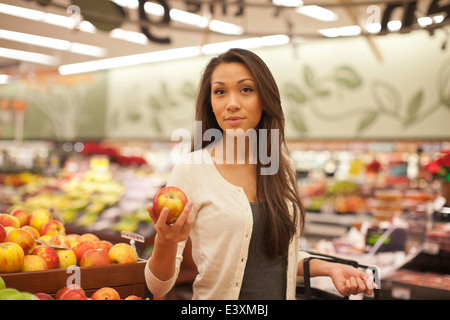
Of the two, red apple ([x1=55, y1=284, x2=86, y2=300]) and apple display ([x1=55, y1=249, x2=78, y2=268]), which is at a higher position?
apple display ([x1=55, y1=249, x2=78, y2=268])

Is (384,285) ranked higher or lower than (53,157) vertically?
lower

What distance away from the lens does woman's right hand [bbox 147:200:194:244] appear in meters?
1.26

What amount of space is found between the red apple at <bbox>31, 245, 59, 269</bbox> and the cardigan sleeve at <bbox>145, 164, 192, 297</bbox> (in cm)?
33

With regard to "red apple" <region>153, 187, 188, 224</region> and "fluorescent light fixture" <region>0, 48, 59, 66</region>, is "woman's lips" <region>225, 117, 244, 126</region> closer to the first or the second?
"red apple" <region>153, 187, 188, 224</region>

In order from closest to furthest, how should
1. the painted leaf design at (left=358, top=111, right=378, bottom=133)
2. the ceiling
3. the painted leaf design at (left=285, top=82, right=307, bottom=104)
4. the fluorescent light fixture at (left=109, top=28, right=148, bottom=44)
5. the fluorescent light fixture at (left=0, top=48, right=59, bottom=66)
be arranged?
1. the ceiling
2. the painted leaf design at (left=358, top=111, right=378, bottom=133)
3. the painted leaf design at (left=285, top=82, right=307, bottom=104)
4. the fluorescent light fixture at (left=109, top=28, right=148, bottom=44)
5. the fluorescent light fixture at (left=0, top=48, right=59, bottom=66)

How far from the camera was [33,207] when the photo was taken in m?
5.64

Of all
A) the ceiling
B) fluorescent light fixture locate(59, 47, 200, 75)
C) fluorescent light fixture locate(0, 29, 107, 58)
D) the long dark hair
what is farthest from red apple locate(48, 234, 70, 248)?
fluorescent light fixture locate(59, 47, 200, 75)

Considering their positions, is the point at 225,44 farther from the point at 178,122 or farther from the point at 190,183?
the point at 190,183

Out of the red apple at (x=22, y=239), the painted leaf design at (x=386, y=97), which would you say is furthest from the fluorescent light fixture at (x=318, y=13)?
the red apple at (x=22, y=239)

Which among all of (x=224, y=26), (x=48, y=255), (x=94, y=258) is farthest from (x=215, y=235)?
(x=224, y=26)

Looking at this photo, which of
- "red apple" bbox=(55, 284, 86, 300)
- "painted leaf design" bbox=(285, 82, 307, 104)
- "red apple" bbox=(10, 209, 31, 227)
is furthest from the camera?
"painted leaf design" bbox=(285, 82, 307, 104)

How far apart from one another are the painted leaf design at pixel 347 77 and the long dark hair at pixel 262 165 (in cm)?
580

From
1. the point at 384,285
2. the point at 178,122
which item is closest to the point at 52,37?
the point at 178,122
